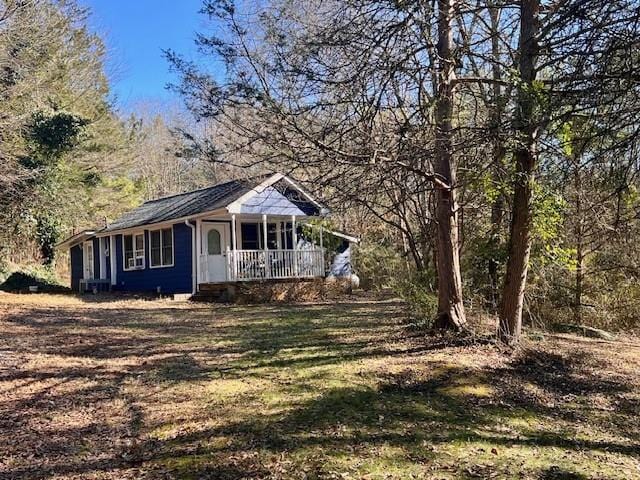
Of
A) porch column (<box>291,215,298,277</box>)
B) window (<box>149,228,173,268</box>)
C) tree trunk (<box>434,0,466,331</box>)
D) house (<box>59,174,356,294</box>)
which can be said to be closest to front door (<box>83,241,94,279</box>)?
house (<box>59,174,356,294</box>)

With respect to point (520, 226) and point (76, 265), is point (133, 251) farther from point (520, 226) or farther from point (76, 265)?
point (520, 226)

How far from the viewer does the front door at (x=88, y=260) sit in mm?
22859

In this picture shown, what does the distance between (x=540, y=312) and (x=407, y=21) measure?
7.34 metres

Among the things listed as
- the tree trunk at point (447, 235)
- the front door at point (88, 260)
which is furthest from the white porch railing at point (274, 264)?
the tree trunk at point (447, 235)

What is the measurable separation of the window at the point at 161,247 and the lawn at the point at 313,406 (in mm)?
9017

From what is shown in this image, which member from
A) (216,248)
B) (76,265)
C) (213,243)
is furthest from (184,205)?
(76,265)

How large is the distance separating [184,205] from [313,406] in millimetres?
14768

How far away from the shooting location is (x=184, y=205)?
18.9m

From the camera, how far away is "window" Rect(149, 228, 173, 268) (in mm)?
18234

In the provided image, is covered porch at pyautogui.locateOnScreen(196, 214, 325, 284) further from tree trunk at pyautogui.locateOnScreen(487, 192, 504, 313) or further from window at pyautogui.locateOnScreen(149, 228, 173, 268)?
tree trunk at pyautogui.locateOnScreen(487, 192, 504, 313)

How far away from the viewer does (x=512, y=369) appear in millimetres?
6887

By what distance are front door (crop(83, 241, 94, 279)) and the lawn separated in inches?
565

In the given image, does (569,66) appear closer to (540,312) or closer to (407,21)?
(407,21)

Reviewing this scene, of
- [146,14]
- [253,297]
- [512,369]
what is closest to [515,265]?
[512,369]
